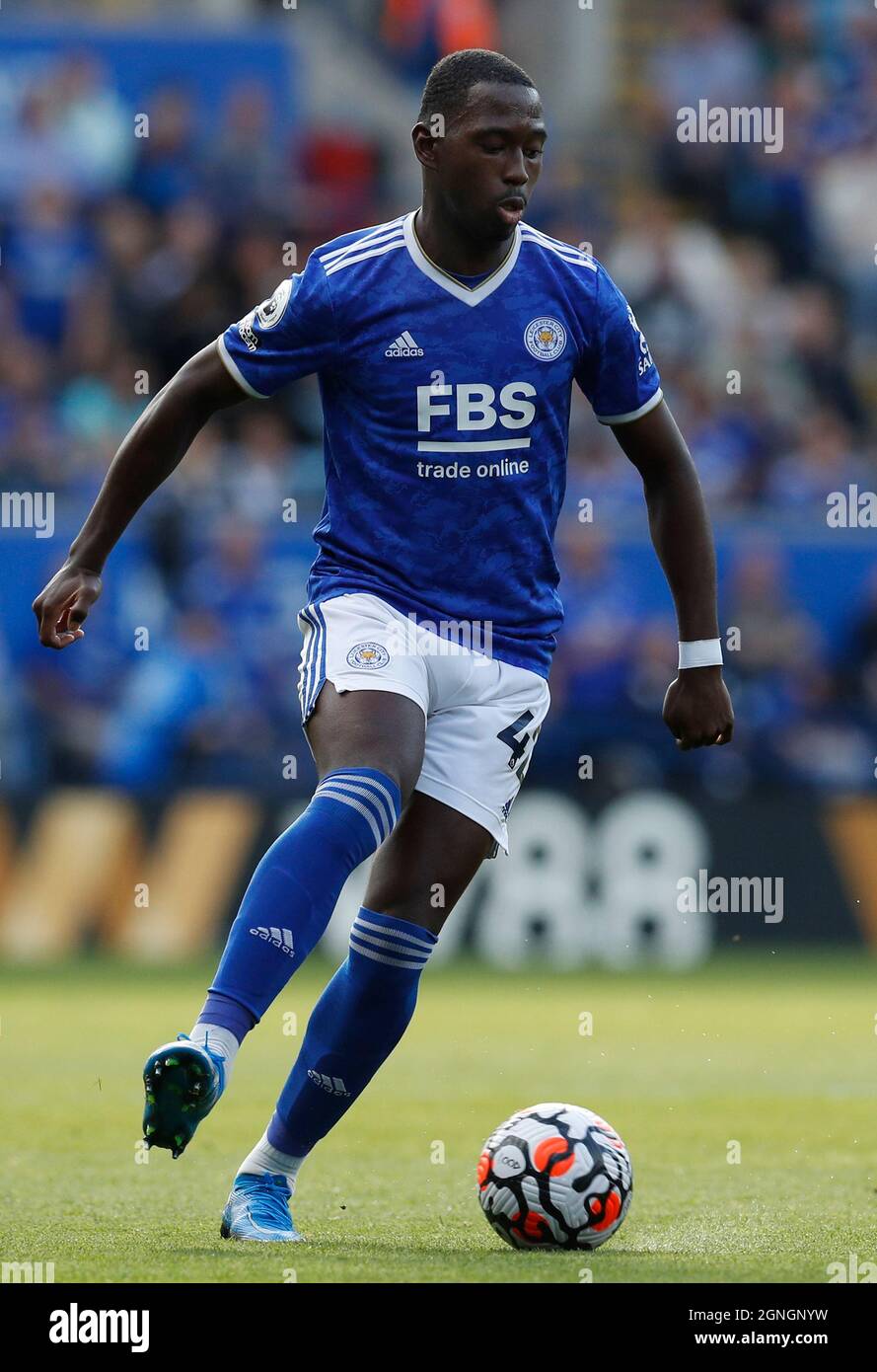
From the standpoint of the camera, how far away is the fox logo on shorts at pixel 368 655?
5.05m

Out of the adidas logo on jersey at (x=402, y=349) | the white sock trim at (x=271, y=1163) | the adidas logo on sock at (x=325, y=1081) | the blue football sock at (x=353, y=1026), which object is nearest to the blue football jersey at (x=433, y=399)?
the adidas logo on jersey at (x=402, y=349)

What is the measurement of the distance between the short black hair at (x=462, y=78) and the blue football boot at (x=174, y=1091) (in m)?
2.33

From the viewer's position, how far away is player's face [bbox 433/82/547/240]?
16.9 ft

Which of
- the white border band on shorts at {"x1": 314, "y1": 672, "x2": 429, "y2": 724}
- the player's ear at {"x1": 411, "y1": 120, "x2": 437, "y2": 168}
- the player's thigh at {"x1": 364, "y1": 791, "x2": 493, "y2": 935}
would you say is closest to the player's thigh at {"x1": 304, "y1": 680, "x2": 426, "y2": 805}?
the white border band on shorts at {"x1": 314, "y1": 672, "x2": 429, "y2": 724}

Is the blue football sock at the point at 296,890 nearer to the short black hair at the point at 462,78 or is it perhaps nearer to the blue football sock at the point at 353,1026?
the blue football sock at the point at 353,1026

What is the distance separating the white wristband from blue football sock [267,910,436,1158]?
3.18 feet

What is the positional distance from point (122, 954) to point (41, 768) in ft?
4.25

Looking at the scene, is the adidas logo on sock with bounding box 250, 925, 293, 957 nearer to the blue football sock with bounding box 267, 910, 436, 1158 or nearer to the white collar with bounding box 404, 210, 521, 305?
the blue football sock with bounding box 267, 910, 436, 1158

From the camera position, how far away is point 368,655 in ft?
16.6

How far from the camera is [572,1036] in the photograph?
990 centimetres

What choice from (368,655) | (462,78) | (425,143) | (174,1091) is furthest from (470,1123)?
(462,78)

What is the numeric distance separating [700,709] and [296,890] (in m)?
1.35

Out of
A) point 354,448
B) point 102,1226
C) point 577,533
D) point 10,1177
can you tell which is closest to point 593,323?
point 354,448

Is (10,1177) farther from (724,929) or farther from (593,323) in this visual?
(724,929)
